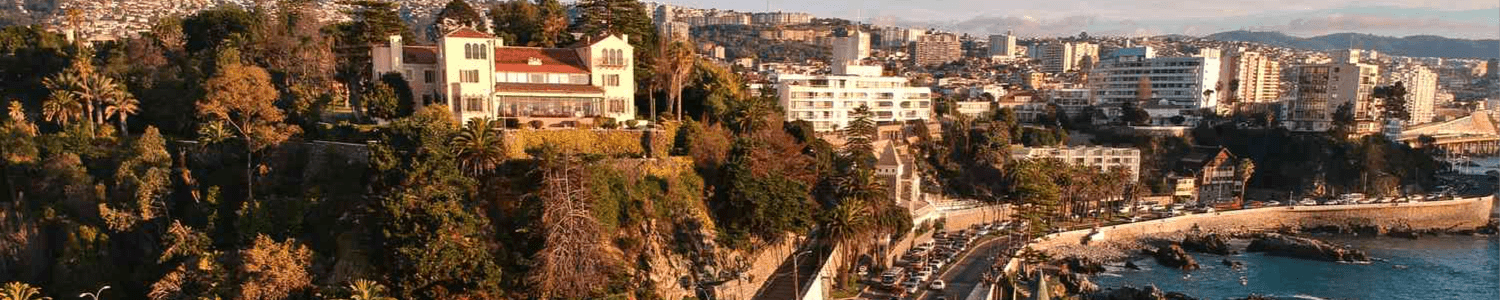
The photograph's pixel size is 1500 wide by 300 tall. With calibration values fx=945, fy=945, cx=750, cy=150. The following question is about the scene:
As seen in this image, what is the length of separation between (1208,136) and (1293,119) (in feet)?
40.0

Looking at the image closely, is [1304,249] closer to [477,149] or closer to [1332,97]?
[1332,97]

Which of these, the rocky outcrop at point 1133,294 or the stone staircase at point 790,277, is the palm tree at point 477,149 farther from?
the rocky outcrop at point 1133,294

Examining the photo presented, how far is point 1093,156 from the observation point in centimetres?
6475

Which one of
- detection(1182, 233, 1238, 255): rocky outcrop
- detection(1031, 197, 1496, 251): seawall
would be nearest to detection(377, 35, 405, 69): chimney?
detection(1182, 233, 1238, 255): rocky outcrop

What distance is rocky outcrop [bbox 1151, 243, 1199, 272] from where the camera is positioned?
47.1 m

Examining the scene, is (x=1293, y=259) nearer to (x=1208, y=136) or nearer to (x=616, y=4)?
(x=1208, y=136)

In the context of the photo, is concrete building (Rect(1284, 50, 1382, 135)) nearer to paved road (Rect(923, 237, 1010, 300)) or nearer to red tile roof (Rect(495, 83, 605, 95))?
paved road (Rect(923, 237, 1010, 300))

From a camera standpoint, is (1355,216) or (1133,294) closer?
(1133,294)

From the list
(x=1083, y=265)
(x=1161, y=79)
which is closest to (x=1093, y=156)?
(x=1083, y=265)

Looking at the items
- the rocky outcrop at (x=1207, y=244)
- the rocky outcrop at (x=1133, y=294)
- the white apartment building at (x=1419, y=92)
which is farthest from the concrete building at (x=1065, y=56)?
the rocky outcrop at (x=1133, y=294)

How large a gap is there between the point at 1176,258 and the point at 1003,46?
143408mm

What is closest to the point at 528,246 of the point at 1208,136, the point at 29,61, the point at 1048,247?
the point at 29,61

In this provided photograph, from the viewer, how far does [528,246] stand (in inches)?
1012

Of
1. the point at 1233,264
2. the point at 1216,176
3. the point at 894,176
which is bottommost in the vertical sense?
the point at 1233,264
